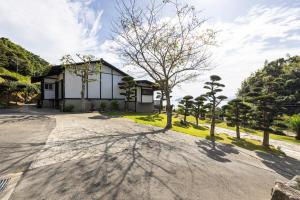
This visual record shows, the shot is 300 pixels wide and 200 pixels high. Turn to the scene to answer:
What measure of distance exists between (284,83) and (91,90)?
18.8 m

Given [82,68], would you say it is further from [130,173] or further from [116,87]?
[130,173]

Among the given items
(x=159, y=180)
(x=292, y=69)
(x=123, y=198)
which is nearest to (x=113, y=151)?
(x=159, y=180)

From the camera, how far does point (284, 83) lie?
627 inches

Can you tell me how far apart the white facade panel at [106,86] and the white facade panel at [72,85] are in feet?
9.18

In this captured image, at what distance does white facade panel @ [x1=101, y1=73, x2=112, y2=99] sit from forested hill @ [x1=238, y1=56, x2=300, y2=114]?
47.8ft

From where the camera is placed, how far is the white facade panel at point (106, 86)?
2191cm

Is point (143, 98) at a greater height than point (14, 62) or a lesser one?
lesser

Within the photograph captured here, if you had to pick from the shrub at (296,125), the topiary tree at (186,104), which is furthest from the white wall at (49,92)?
the shrub at (296,125)

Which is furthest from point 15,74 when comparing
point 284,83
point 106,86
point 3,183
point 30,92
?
point 284,83

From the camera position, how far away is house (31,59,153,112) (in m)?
19.4

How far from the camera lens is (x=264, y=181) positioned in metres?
5.71

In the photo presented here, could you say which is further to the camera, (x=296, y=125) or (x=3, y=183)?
(x=296, y=125)

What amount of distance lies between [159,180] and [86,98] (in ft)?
58.4

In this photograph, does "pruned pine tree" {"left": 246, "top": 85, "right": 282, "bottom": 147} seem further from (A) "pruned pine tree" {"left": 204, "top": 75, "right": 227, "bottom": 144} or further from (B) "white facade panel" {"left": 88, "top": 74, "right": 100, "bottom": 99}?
(B) "white facade panel" {"left": 88, "top": 74, "right": 100, "bottom": 99}
